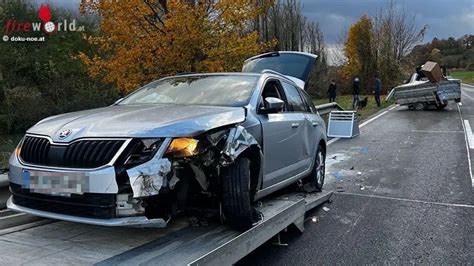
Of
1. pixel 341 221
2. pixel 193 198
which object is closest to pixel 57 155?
pixel 193 198

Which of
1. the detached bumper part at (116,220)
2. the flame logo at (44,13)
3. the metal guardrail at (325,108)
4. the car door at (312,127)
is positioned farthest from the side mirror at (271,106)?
the flame logo at (44,13)

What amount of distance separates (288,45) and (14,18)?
2491 cm

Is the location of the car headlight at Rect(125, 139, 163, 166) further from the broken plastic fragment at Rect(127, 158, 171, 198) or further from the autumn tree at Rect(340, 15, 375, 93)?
the autumn tree at Rect(340, 15, 375, 93)

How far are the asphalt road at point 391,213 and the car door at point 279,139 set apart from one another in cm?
75

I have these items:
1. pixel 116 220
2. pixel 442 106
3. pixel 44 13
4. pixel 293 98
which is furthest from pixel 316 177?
pixel 44 13

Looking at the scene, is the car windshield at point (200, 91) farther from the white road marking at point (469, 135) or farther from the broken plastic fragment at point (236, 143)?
the white road marking at point (469, 135)

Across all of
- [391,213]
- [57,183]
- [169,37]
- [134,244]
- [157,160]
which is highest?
[169,37]

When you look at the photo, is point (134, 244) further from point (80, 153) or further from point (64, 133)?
point (64, 133)

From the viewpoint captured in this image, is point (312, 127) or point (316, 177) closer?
point (312, 127)

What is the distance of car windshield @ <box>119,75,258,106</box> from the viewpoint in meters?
4.75

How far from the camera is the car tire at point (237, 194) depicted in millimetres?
3903

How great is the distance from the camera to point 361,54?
48.1 meters

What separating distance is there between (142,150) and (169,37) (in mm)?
8556

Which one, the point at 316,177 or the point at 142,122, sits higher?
the point at 142,122
